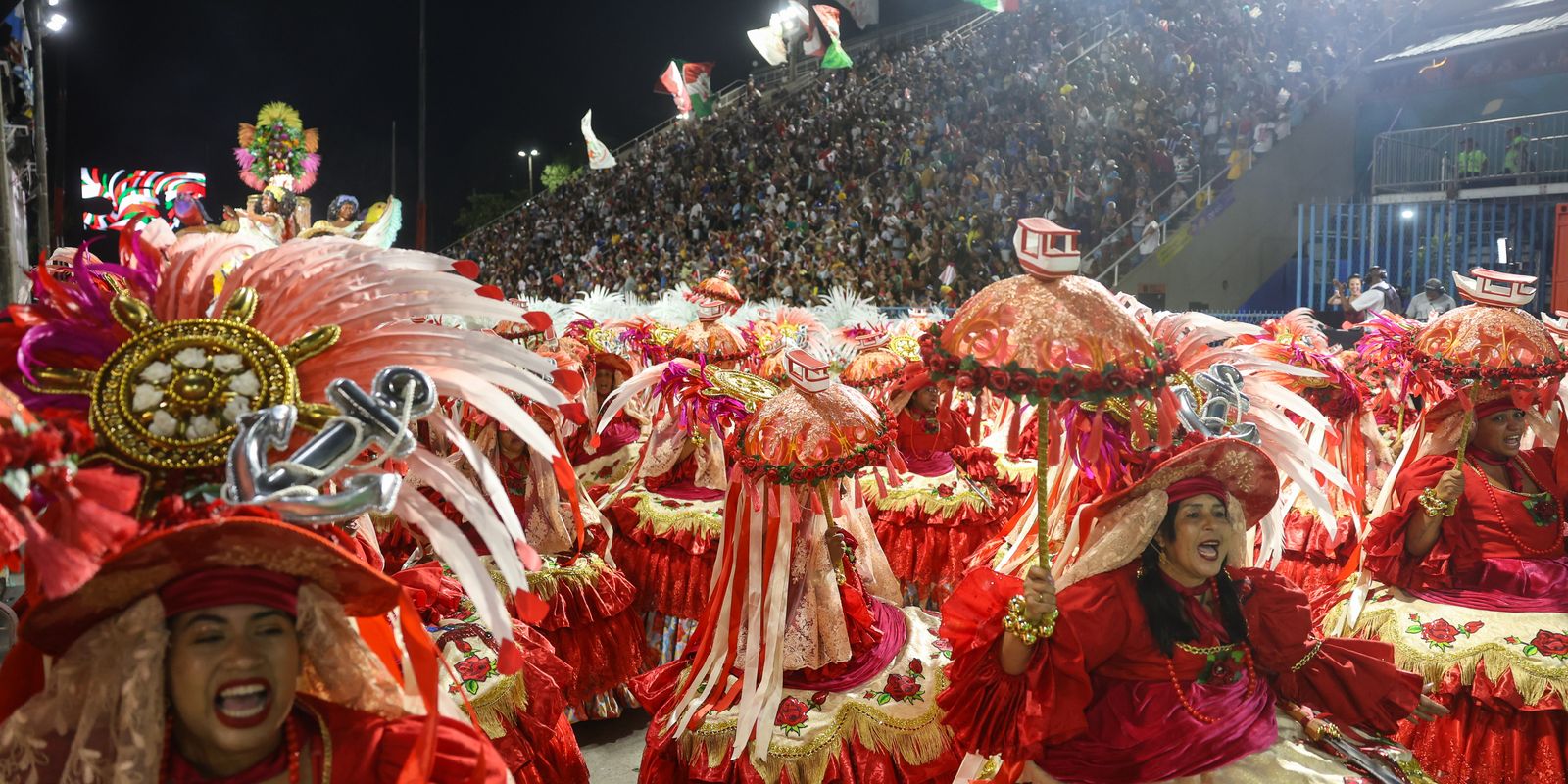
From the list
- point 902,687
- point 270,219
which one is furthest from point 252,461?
point 270,219

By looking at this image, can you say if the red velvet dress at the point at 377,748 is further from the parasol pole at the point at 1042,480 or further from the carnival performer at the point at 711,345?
the carnival performer at the point at 711,345

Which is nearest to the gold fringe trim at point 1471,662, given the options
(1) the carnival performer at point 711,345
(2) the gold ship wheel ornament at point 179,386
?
(2) the gold ship wheel ornament at point 179,386

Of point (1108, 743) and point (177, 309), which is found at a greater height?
point (177, 309)

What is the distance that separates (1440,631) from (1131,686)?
2002 mm

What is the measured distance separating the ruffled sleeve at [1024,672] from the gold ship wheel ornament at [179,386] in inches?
64.4

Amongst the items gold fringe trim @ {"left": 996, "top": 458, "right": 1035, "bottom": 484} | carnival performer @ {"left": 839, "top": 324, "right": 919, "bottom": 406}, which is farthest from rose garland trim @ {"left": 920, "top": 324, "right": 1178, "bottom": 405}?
gold fringe trim @ {"left": 996, "top": 458, "right": 1035, "bottom": 484}

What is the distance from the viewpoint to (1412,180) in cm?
1313

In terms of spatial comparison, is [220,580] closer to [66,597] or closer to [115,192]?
[66,597]

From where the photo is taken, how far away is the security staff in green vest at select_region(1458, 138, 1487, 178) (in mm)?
12320

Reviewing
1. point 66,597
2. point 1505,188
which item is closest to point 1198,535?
point 66,597

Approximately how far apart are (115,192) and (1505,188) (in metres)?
15.8

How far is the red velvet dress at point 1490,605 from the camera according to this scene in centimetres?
392

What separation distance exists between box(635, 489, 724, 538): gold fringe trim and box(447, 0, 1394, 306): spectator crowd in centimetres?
885

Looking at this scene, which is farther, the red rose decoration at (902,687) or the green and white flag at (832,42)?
the green and white flag at (832,42)
